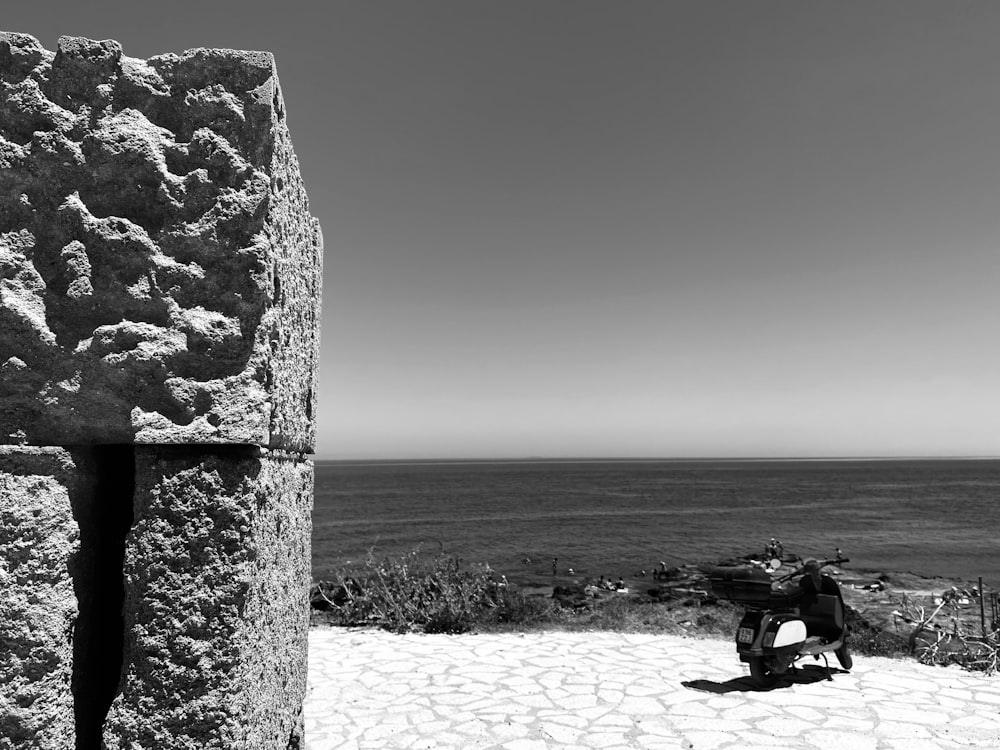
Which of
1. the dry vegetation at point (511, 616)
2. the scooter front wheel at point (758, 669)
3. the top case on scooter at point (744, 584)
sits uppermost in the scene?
the top case on scooter at point (744, 584)

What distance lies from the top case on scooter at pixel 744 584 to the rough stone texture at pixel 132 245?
17.0 ft

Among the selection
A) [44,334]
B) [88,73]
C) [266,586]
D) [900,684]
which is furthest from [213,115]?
[900,684]

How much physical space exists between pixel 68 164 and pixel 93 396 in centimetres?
72

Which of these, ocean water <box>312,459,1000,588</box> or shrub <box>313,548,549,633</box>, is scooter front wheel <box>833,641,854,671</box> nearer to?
shrub <box>313,548,549,633</box>

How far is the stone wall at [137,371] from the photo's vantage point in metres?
1.94

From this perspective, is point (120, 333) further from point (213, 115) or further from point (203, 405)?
point (213, 115)

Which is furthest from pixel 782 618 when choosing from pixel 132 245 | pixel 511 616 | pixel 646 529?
pixel 646 529

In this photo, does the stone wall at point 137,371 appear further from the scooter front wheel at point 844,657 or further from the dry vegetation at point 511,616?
the dry vegetation at point 511,616

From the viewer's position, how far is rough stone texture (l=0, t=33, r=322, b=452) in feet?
6.40

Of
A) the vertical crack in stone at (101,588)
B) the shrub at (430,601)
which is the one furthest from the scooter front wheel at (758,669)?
the vertical crack in stone at (101,588)

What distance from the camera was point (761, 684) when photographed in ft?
18.7

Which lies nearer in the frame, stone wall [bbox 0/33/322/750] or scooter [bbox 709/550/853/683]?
stone wall [bbox 0/33/322/750]

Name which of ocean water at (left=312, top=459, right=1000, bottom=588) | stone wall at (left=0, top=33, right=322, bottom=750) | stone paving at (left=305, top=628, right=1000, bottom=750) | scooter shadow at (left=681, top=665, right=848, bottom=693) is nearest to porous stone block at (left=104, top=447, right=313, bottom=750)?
stone wall at (left=0, top=33, right=322, bottom=750)

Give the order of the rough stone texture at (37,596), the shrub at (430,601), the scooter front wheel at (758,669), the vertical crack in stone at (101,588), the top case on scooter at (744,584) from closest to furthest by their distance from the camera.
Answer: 1. the rough stone texture at (37,596)
2. the vertical crack in stone at (101,588)
3. the scooter front wheel at (758,669)
4. the top case on scooter at (744,584)
5. the shrub at (430,601)
